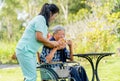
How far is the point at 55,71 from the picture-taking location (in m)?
3.92

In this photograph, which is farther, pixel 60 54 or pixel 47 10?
pixel 60 54

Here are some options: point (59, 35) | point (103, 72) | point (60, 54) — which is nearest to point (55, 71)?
point (60, 54)

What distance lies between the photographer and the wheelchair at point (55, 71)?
12.5 feet

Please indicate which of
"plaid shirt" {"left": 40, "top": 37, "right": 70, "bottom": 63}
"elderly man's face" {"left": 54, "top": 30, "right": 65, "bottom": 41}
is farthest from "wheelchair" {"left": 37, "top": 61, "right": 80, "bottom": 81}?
"elderly man's face" {"left": 54, "top": 30, "right": 65, "bottom": 41}

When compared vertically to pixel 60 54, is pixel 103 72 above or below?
below

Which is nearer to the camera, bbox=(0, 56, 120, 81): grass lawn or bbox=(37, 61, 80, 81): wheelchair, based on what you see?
bbox=(37, 61, 80, 81): wheelchair

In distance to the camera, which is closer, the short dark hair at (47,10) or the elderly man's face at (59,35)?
the short dark hair at (47,10)

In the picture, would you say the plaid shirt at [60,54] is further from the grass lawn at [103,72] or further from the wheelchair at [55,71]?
the grass lawn at [103,72]

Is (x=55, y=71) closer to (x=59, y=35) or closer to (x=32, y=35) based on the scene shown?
(x=59, y=35)

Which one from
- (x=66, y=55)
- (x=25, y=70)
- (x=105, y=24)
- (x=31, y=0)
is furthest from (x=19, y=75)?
(x=31, y=0)

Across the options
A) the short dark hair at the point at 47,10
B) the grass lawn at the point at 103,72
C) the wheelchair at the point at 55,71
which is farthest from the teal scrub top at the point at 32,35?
the grass lawn at the point at 103,72

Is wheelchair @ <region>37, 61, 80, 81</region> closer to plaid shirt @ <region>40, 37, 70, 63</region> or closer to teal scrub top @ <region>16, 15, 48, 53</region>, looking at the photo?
plaid shirt @ <region>40, 37, 70, 63</region>

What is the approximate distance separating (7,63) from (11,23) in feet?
55.3

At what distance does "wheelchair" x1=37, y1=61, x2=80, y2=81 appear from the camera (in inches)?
150
